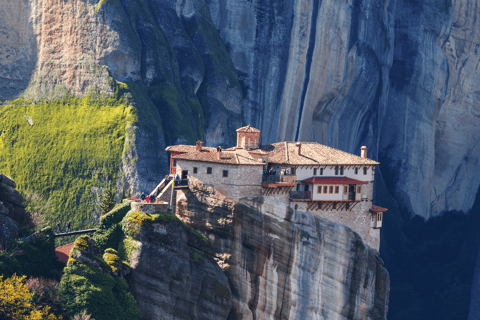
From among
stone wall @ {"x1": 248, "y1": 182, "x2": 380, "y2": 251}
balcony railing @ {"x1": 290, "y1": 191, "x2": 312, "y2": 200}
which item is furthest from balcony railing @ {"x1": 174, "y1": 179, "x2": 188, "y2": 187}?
balcony railing @ {"x1": 290, "y1": 191, "x2": 312, "y2": 200}

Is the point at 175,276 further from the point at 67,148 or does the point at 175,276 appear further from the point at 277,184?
the point at 67,148

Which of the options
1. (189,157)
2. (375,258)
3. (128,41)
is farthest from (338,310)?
(128,41)

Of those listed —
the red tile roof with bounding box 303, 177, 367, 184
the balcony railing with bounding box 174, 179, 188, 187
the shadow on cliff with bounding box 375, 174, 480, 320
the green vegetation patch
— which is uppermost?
the red tile roof with bounding box 303, 177, 367, 184

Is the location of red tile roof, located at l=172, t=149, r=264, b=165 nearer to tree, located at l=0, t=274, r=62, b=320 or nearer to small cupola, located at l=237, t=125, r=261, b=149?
small cupola, located at l=237, t=125, r=261, b=149

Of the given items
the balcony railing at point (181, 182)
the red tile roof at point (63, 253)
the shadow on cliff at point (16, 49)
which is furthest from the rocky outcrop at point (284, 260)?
the shadow on cliff at point (16, 49)

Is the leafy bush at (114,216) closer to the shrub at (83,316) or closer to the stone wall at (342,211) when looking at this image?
the shrub at (83,316)

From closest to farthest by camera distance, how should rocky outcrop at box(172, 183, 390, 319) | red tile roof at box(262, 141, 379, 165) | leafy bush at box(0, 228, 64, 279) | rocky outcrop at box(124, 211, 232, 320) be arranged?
leafy bush at box(0, 228, 64, 279), rocky outcrop at box(124, 211, 232, 320), rocky outcrop at box(172, 183, 390, 319), red tile roof at box(262, 141, 379, 165)
